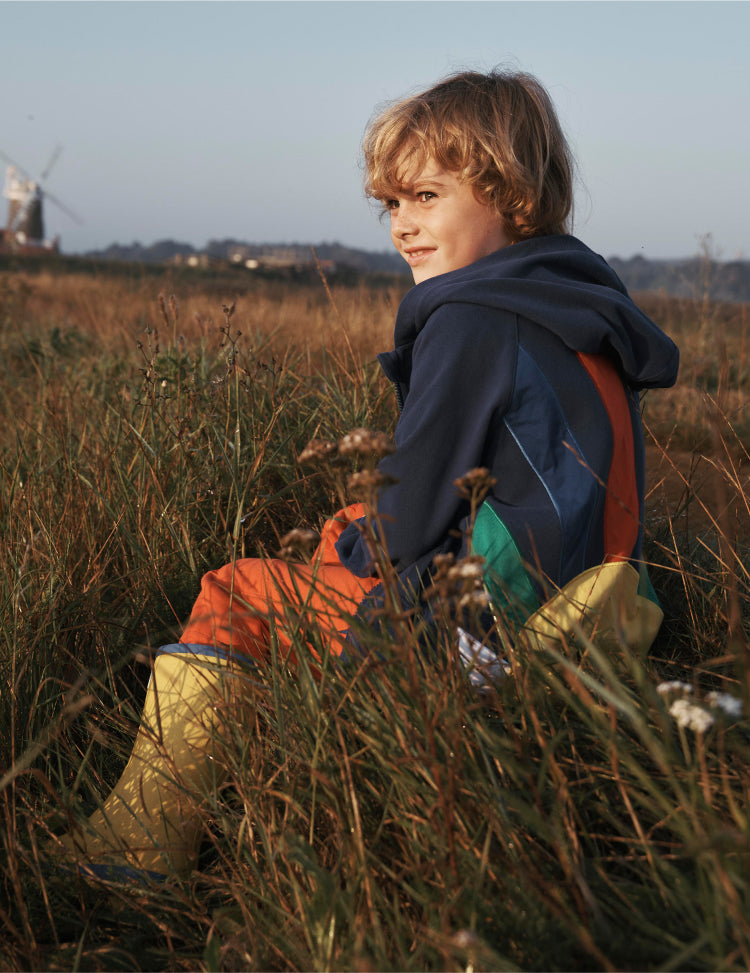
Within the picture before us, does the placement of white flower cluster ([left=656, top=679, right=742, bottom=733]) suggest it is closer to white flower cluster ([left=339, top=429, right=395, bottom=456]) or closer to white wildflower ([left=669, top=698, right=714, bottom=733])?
white wildflower ([left=669, top=698, right=714, bottom=733])

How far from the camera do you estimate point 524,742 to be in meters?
1.23

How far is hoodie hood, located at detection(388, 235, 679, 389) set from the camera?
1.56 meters

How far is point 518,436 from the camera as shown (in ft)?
4.95

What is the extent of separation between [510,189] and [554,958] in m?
1.53

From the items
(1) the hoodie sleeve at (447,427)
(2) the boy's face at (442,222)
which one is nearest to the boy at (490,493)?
(1) the hoodie sleeve at (447,427)

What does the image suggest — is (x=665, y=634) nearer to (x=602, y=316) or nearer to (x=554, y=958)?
(x=602, y=316)

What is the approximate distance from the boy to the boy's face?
0.17 meters

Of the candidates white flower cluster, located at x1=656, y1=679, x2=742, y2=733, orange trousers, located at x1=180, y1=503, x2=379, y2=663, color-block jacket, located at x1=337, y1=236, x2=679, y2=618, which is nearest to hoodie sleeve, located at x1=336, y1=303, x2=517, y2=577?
color-block jacket, located at x1=337, y1=236, x2=679, y2=618

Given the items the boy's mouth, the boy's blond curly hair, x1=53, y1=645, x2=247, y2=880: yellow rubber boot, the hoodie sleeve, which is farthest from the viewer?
the boy's mouth

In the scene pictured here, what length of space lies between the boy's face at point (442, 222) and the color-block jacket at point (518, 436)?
1.00ft


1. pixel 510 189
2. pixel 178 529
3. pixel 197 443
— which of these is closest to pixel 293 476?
pixel 197 443

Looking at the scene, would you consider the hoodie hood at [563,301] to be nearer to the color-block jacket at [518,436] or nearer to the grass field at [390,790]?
the color-block jacket at [518,436]

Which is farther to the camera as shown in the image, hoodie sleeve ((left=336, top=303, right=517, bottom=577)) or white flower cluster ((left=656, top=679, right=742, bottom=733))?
hoodie sleeve ((left=336, top=303, right=517, bottom=577))

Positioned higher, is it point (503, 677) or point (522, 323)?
point (522, 323)
